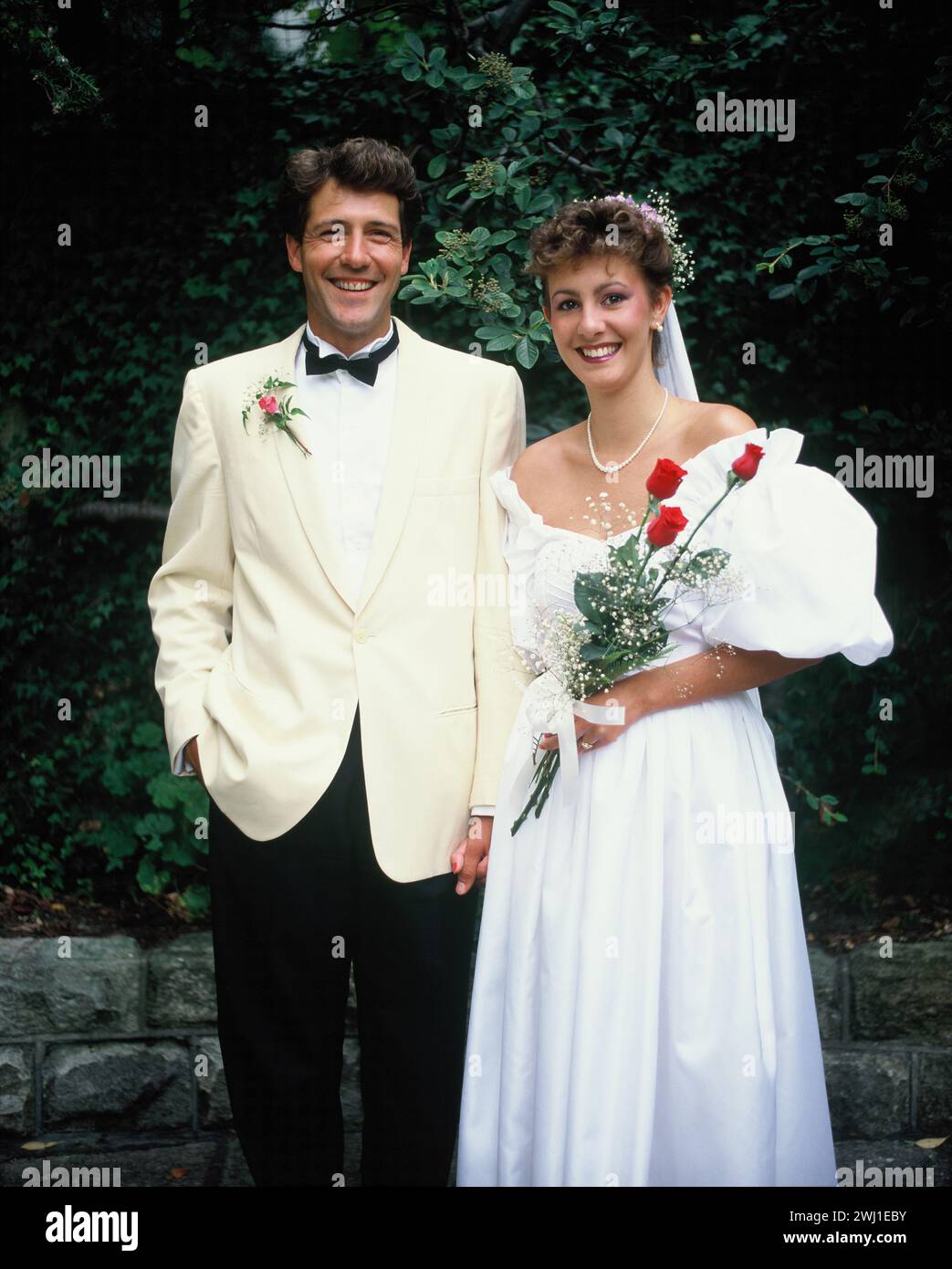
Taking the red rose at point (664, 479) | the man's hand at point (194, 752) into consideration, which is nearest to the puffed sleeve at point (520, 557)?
the red rose at point (664, 479)

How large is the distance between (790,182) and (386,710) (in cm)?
239

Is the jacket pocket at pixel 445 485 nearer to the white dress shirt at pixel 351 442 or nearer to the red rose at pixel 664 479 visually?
the white dress shirt at pixel 351 442

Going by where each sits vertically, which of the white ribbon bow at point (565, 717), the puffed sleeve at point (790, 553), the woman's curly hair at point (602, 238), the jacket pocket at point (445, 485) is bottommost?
the white ribbon bow at point (565, 717)

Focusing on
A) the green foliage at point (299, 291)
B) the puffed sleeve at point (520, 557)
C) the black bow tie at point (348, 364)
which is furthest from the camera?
the green foliage at point (299, 291)

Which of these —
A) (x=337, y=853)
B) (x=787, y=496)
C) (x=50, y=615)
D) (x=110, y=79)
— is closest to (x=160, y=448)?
(x=50, y=615)

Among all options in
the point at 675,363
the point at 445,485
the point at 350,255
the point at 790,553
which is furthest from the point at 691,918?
the point at 350,255

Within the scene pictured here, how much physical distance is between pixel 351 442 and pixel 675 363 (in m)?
0.69

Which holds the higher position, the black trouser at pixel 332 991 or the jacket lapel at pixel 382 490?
the jacket lapel at pixel 382 490

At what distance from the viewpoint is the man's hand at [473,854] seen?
273cm

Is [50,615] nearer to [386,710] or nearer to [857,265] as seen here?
[386,710]

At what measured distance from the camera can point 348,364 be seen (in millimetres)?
2756

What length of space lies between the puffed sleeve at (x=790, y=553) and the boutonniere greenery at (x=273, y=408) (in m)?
0.82

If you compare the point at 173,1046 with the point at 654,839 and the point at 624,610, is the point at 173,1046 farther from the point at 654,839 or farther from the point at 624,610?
the point at 624,610

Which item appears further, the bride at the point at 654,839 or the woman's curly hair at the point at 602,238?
the woman's curly hair at the point at 602,238
